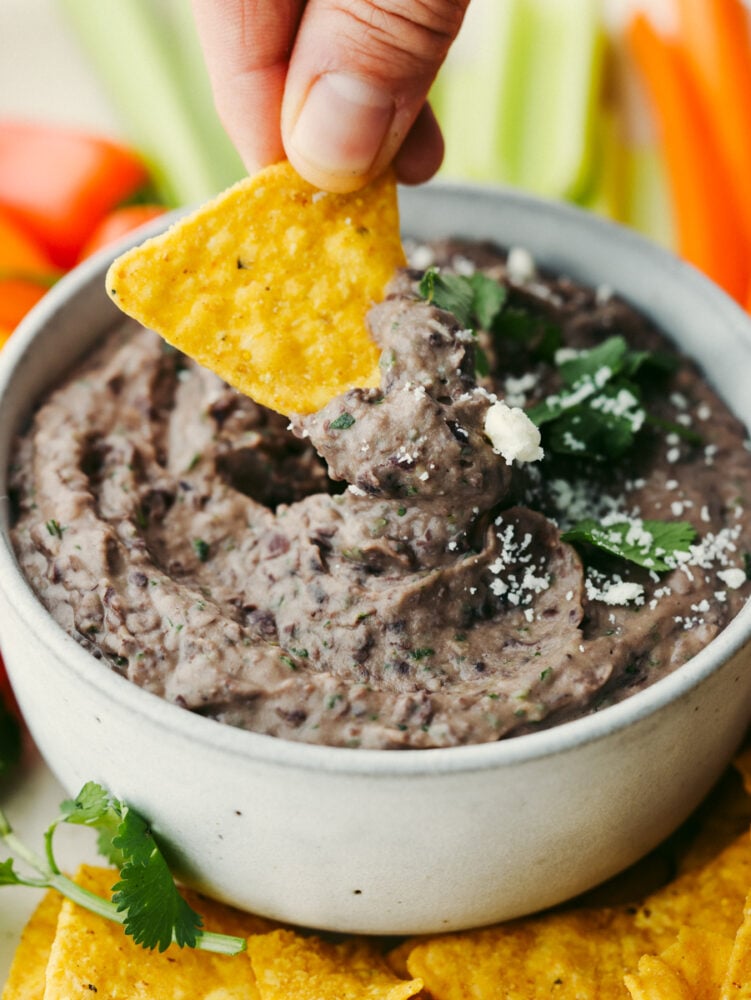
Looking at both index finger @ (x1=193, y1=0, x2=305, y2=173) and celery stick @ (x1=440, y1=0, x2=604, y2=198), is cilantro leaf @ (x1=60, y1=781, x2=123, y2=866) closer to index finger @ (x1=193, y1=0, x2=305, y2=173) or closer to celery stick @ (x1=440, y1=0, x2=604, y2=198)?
index finger @ (x1=193, y1=0, x2=305, y2=173)

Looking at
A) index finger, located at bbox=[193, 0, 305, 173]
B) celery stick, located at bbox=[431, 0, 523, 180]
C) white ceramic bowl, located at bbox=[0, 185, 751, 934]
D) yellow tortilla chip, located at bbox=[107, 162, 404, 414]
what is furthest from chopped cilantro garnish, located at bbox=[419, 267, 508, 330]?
celery stick, located at bbox=[431, 0, 523, 180]

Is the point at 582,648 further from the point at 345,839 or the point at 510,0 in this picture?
the point at 510,0

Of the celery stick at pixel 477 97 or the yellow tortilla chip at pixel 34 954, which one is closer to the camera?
the yellow tortilla chip at pixel 34 954

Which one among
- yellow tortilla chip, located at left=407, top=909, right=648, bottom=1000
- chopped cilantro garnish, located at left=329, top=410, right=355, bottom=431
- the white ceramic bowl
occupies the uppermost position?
chopped cilantro garnish, located at left=329, top=410, right=355, bottom=431

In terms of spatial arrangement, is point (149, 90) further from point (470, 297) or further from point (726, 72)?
Result: point (470, 297)

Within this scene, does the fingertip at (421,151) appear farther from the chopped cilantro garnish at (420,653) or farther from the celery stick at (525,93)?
the celery stick at (525,93)

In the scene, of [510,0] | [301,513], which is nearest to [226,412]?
[301,513]

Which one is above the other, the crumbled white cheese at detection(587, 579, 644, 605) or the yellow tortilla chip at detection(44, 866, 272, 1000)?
the crumbled white cheese at detection(587, 579, 644, 605)

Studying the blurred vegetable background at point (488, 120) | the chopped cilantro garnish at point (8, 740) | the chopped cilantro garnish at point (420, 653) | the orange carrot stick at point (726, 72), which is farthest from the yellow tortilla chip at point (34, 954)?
the orange carrot stick at point (726, 72)
